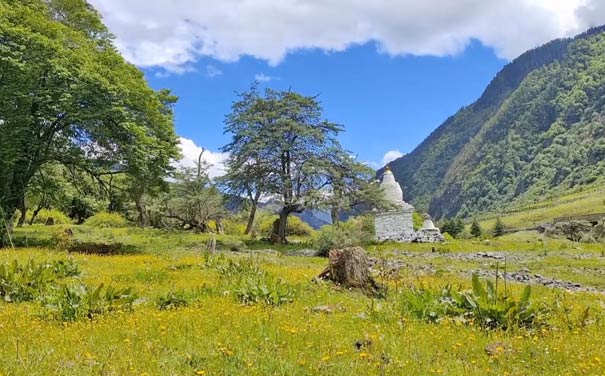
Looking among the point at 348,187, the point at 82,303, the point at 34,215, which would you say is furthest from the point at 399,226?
the point at 34,215

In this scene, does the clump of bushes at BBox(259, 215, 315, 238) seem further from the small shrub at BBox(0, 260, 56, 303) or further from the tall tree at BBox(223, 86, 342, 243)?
the small shrub at BBox(0, 260, 56, 303)

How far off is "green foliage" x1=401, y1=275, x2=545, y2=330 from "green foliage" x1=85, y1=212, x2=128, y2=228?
45.0 meters

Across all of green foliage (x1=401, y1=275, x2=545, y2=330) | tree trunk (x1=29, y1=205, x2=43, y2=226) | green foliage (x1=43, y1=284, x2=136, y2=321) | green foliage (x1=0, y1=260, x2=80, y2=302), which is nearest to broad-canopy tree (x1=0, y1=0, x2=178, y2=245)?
green foliage (x1=0, y1=260, x2=80, y2=302)

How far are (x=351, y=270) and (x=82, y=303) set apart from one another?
5.91 metres

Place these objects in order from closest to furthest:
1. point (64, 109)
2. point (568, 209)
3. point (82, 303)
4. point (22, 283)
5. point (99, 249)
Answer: point (82, 303), point (22, 283), point (64, 109), point (99, 249), point (568, 209)

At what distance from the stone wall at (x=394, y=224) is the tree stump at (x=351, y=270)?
78.3 ft

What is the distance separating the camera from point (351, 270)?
1152cm

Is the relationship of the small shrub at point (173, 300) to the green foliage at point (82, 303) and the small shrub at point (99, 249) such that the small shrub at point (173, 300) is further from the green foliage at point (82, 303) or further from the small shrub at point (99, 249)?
the small shrub at point (99, 249)

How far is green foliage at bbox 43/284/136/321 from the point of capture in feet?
24.4

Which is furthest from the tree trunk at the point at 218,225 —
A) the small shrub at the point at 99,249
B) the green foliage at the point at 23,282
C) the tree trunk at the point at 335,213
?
the green foliage at the point at 23,282

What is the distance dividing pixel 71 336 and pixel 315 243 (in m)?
22.1

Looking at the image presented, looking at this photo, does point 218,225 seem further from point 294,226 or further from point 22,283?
point 22,283

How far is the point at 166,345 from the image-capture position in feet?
18.7

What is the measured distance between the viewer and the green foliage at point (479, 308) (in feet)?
23.4
